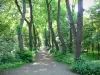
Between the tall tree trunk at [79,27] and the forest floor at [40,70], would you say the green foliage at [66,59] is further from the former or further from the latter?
the forest floor at [40,70]

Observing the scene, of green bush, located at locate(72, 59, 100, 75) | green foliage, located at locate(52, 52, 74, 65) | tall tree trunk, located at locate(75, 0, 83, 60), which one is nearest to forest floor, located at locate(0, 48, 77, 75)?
green bush, located at locate(72, 59, 100, 75)

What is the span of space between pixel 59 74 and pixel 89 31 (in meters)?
17.8

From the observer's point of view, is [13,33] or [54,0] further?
[54,0]

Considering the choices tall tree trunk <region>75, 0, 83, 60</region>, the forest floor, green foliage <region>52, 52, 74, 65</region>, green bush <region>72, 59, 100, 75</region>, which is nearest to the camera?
green bush <region>72, 59, 100, 75</region>

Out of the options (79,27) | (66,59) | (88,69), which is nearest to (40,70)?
(88,69)

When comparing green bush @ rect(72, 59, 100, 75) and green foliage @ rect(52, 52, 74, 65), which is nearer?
green bush @ rect(72, 59, 100, 75)

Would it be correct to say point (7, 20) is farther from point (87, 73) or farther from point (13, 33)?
point (87, 73)

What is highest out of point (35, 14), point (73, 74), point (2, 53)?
point (35, 14)

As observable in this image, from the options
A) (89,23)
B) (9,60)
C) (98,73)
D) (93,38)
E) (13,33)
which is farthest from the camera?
(89,23)

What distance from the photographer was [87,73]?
12.0 metres

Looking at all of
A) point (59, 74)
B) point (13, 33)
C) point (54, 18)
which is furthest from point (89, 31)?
point (59, 74)

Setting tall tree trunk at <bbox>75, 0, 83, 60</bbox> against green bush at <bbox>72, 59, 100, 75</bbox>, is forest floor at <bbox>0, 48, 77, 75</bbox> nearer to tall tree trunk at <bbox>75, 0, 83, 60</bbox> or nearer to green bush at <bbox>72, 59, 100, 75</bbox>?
green bush at <bbox>72, 59, 100, 75</bbox>

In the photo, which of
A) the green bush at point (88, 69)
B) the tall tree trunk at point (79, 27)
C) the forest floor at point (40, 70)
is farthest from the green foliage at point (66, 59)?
the green bush at point (88, 69)

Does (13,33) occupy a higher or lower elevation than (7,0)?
lower
